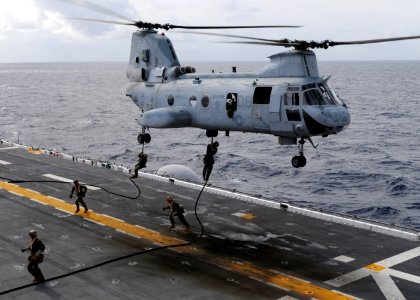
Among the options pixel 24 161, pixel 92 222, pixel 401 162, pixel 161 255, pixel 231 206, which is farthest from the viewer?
pixel 401 162

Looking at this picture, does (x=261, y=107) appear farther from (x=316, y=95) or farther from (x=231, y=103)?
(x=316, y=95)

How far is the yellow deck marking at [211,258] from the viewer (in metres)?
16.1

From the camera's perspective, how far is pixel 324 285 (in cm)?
1664

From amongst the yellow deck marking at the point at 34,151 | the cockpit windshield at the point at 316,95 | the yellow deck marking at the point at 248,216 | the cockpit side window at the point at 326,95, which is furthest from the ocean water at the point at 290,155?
the cockpit windshield at the point at 316,95

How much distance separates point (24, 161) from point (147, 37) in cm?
1745

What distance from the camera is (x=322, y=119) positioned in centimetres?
1762

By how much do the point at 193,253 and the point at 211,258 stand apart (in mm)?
850

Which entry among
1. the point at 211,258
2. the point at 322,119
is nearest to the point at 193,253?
the point at 211,258

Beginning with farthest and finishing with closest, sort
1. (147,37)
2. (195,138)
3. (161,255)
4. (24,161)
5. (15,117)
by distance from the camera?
(15,117)
(195,138)
(24,161)
(147,37)
(161,255)

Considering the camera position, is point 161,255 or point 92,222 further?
point 92,222

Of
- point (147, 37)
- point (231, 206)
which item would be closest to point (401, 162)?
point (231, 206)

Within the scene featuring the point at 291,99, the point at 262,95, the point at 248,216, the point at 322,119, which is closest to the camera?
the point at 322,119

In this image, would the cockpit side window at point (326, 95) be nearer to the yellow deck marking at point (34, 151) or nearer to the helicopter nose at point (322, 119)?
the helicopter nose at point (322, 119)

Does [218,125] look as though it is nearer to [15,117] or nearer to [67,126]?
[67,126]
